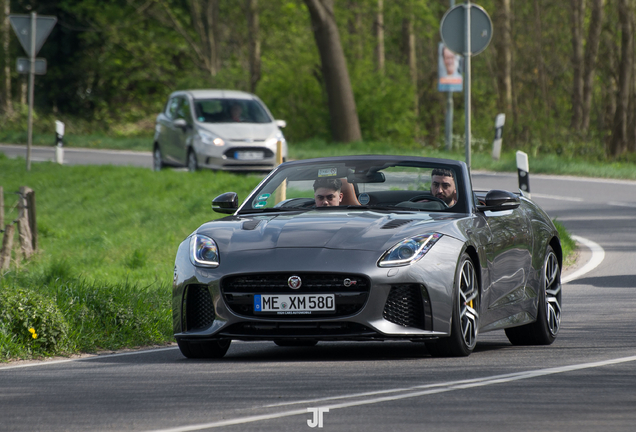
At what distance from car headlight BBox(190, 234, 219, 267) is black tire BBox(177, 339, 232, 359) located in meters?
0.61

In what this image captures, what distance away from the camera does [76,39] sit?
52.0 m

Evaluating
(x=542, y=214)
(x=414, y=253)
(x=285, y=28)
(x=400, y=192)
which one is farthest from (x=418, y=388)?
(x=285, y=28)

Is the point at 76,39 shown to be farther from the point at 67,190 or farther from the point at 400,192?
the point at 400,192

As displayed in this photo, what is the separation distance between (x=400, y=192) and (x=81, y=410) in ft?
11.3

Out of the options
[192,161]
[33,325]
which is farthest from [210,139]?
[33,325]

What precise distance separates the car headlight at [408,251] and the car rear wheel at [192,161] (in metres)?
18.4

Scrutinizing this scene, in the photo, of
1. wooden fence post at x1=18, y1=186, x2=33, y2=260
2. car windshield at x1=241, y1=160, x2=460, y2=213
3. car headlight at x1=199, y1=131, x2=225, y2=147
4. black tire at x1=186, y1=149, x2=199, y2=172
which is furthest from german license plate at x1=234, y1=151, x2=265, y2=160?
car windshield at x1=241, y1=160, x2=460, y2=213

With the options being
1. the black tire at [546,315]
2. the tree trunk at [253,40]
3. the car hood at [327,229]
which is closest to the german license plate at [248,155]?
the black tire at [546,315]

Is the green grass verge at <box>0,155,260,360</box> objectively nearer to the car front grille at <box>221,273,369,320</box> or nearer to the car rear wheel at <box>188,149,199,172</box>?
the car rear wheel at <box>188,149,199,172</box>

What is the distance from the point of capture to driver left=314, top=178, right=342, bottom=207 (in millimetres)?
8383

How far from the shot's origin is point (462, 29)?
15.0 metres

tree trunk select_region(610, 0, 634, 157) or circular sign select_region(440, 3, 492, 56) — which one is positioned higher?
circular sign select_region(440, 3, 492, 56)

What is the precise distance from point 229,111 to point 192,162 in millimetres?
1479

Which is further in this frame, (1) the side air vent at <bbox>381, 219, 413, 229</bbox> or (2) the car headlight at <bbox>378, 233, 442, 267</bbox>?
(1) the side air vent at <bbox>381, 219, 413, 229</bbox>
